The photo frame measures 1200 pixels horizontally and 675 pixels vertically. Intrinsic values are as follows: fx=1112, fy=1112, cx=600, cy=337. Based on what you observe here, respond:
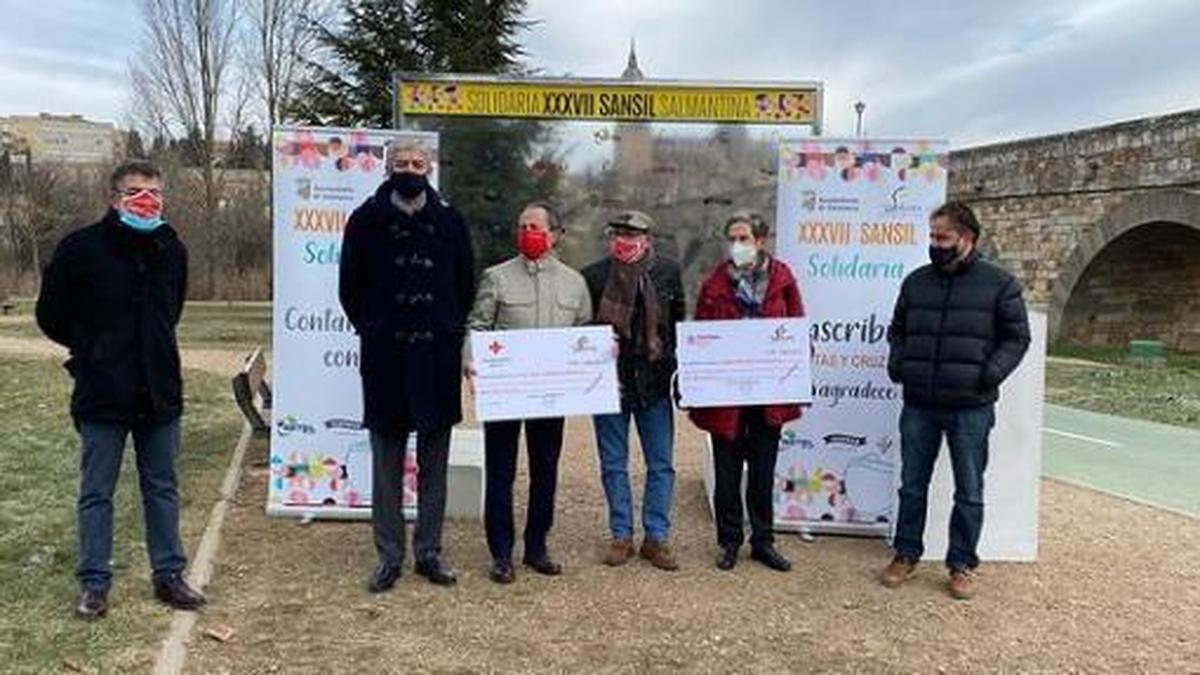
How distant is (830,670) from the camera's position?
450cm

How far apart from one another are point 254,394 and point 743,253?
5.42 meters

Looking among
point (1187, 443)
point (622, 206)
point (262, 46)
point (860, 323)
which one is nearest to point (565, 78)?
point (622, 206)

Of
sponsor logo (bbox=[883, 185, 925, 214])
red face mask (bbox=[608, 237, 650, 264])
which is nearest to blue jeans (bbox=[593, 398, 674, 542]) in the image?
red face mask (bbox=[608, 237, 650, 264])

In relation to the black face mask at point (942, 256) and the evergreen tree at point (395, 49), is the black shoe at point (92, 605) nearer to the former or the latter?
the black face mask at point (942, 256)

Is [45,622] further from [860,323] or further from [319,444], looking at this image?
[860,323]

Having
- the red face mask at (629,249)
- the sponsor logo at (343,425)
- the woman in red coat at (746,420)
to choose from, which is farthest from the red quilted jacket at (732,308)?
the sponsor logo at (343,425)

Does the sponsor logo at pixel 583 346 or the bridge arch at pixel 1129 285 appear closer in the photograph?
the sponsor logo at pixel 583 346

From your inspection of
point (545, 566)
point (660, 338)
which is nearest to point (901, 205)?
point (660, 338)

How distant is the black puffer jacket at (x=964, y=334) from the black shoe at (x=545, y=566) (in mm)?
2001

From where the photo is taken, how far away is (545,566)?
5.68 metres

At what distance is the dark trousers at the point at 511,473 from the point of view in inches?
217

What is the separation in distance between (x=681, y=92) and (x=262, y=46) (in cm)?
2454

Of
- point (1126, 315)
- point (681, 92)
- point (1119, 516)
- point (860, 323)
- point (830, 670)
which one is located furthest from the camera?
point (1126, 315)

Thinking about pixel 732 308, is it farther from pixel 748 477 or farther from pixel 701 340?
pixel 748 477
